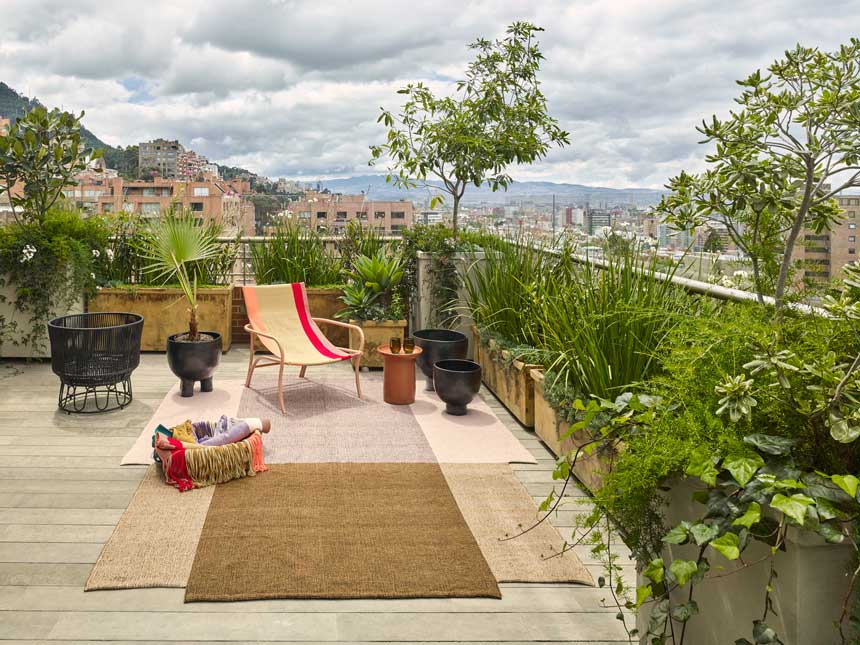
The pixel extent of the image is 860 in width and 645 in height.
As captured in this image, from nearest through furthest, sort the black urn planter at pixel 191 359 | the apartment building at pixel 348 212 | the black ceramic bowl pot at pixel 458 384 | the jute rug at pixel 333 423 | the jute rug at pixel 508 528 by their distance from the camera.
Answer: the jute rug at pixel 508 528 → the jute rug at pixel 333 423 → the black ceramic bowl pot at pixel 458 384 → the black urn planter at pixel 191 359 → the apartment building at pixel 348 212

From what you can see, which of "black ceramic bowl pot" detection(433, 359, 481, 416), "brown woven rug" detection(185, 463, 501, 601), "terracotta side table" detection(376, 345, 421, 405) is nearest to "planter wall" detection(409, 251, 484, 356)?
"terracotta side table" detection(376, 345, 421, 405)

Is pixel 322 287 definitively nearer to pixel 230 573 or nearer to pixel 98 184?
pixel 98 184

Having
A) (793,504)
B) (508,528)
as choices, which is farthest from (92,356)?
(793,504)

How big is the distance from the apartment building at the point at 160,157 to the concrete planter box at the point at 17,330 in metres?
2.35

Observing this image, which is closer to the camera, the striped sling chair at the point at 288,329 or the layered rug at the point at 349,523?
the layered rug at the point at 349,523

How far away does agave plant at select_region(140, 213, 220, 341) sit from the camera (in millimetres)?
5852

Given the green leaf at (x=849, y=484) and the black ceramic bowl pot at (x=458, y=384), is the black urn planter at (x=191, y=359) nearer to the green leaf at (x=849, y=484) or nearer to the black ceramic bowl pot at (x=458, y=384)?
the black ceramic bowl pot at (x=458, y=384)

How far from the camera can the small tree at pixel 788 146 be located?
188 centimetres

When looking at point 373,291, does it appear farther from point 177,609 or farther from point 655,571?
point 655,571

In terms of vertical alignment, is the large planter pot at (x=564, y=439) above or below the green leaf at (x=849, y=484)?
below

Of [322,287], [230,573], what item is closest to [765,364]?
[230,573]

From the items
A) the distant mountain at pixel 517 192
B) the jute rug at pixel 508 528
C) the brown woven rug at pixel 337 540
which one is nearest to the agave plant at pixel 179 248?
the distant mountain at pixel 517 192

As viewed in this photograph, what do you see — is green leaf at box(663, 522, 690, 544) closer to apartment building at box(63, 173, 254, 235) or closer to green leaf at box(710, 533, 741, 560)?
green leaf at box(710, 533, 741, 560)

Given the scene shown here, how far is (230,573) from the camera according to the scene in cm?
268
